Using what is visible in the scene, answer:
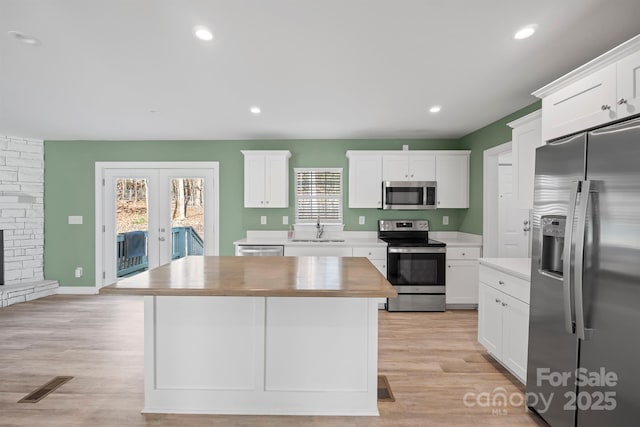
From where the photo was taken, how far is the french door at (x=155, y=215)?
4863 millimetres

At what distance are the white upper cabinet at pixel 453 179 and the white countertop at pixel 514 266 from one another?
1.79 metres

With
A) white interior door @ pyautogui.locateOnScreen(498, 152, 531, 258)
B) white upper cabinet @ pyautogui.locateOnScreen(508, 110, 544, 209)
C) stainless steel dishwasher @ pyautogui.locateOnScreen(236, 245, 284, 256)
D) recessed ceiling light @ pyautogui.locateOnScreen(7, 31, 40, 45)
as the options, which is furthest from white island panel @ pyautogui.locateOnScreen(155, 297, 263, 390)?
white interior door @ pyautogui.locateOnScreen(498, 152, 531, 258)

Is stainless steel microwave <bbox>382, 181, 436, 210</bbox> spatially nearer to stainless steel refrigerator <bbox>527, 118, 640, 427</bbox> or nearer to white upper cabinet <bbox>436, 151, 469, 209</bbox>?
white upper cabinet <bbox>436, 151, 469, 209</bbox>

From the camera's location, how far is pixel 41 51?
7.27 ft

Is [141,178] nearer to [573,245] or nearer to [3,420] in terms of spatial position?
[3,420]

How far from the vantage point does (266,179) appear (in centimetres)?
452

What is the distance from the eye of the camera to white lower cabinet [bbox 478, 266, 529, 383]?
228 cm

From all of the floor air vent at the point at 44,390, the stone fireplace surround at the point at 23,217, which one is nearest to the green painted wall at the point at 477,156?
the floor air vent at the point at 44,390

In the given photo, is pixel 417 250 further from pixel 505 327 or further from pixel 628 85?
pixel 628 85

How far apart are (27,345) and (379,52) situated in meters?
4.20

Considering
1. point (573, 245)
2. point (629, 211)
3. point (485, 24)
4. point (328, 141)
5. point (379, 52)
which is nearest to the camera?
point (629, 211)

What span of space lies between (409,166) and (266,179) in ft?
6.91

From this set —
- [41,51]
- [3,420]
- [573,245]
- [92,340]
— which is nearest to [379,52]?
[573,245]

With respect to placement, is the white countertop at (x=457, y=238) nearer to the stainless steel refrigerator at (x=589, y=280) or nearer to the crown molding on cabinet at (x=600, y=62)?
the stainless steel refrigerator at (x=589, y=280)
